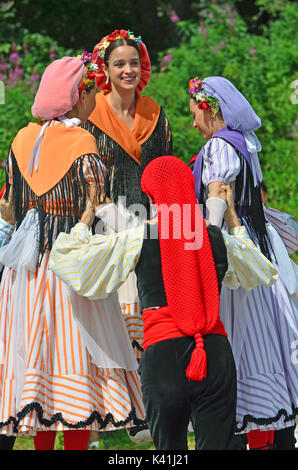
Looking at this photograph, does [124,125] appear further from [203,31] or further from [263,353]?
[203,31]

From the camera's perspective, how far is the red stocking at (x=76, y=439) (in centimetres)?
392

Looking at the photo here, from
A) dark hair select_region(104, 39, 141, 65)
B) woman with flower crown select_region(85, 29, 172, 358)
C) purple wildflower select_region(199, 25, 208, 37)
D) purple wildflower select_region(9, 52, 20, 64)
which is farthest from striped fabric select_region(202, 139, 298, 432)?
purple wildflower select_region(9, 52, 20, 64)

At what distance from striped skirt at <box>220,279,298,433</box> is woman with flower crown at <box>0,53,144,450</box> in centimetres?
54

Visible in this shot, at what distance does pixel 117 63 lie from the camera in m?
4.69

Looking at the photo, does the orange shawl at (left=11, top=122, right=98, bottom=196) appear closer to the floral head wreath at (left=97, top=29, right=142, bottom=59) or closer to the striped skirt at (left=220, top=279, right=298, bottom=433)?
the floral head wreath at (left=97, top=29, right=142, bottom=59)

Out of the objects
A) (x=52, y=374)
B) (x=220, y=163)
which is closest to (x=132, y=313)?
Result: (x=52, y=374)

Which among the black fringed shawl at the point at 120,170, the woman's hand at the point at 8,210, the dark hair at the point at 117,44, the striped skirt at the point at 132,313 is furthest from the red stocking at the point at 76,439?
the dark hair at the point at 117,44

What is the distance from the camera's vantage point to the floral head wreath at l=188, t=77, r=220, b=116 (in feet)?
14.6

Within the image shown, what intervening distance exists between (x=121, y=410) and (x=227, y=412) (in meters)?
0.80

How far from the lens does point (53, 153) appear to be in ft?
13.2

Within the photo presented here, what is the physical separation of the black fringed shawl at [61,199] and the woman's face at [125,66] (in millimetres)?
878
